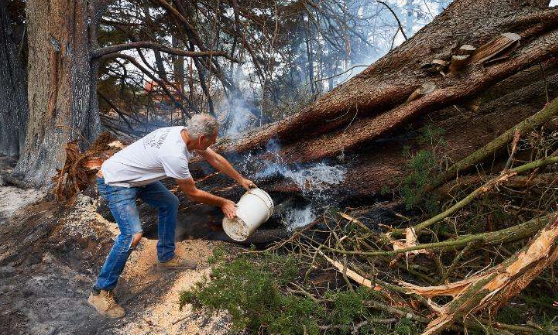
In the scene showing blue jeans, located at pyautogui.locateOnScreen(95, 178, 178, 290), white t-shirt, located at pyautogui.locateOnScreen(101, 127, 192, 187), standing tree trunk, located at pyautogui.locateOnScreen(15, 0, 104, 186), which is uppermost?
standing tree trunk, located at pyautogui.locateOnScreen(15, 0, 104, 186)

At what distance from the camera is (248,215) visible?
2.79 meters

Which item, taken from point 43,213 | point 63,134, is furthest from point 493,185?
point 63,134

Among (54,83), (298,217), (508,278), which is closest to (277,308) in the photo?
(508,278)

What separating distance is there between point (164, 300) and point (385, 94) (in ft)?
8.46

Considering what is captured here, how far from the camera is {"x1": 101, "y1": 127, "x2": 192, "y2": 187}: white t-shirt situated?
2637mm

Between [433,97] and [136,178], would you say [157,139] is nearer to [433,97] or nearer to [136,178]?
[136,178]

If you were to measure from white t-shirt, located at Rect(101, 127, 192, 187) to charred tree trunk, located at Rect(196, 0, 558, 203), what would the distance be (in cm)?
117

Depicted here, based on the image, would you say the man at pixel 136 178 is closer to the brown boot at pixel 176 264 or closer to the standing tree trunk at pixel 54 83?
the brown boot at pixel 176 264

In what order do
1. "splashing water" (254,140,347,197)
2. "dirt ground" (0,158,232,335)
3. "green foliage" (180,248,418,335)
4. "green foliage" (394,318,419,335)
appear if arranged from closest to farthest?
"green foliage" (394,318,419,335) → "green foliage" (180,248,418,335) → "dirt ground" (0,158,232,335) → "splashing water" (254,140,347,197)

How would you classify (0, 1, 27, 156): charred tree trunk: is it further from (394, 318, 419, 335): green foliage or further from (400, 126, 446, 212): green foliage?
(394, 318, 419, 335): green foliage

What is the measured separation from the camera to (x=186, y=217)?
3.75 metres

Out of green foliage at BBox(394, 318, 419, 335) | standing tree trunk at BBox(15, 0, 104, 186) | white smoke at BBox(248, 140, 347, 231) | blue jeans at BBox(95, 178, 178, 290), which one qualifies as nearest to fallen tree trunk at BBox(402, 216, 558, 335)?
green foliage at BBox(394, 318, 419, 335)

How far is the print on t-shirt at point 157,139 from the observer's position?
268 centimetres

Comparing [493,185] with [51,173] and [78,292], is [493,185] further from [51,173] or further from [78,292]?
[51,173]
